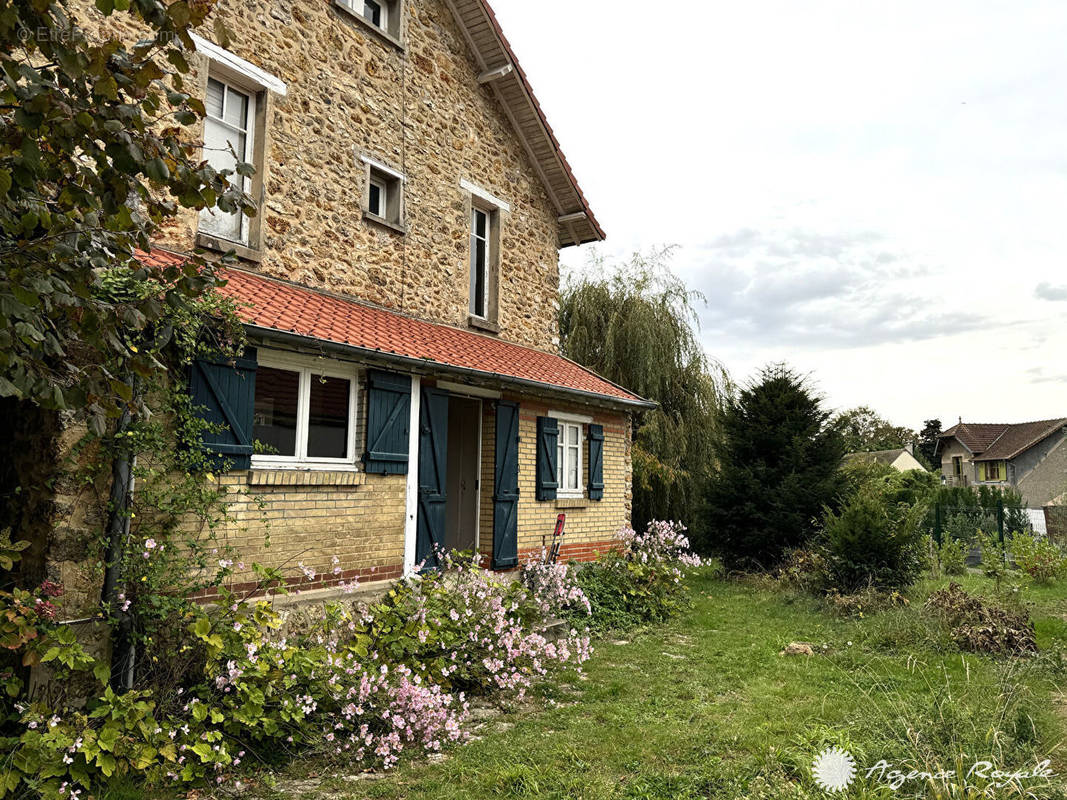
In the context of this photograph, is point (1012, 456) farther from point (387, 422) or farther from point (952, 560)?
point (387, 422)

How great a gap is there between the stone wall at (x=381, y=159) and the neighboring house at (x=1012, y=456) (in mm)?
35861

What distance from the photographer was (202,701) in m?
4.94

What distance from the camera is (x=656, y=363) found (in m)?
16.8

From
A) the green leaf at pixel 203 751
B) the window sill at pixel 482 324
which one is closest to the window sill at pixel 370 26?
the window sill at pixel 482 324

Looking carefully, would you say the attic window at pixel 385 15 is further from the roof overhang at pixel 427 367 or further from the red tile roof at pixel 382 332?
the roof overhang at pixel 427 367

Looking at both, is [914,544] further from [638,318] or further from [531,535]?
[638,318]

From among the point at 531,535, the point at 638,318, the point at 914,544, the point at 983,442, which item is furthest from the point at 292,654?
the point at 983,442

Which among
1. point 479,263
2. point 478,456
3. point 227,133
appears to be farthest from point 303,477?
point 479,263

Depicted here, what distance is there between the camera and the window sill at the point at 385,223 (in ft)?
31.8

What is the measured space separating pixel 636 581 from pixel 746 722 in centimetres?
487

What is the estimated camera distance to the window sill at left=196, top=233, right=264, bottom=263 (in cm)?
776

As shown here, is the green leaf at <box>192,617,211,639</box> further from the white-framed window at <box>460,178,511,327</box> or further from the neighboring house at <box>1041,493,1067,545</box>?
the neighboring house at <box>1041,493,1067,545</box>

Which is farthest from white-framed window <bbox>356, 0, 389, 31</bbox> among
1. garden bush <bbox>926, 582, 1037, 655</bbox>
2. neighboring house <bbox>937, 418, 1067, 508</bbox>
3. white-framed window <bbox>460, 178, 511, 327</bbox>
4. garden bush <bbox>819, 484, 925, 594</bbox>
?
neighboring house <bbox>937, 418, 1067, 508</bbox>

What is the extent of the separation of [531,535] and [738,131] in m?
6.04
